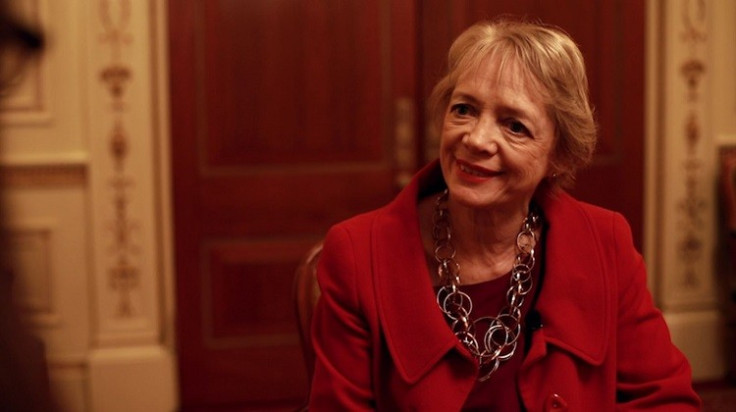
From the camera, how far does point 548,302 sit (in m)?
1.68

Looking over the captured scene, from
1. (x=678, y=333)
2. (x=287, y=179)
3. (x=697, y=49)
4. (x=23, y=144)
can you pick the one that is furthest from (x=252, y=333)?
(x=697, y=49)

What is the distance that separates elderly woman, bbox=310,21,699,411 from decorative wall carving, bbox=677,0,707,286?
2318mm

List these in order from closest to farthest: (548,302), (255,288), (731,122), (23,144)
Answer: (548,302) < (23,144) < (255,288) < (731,122)

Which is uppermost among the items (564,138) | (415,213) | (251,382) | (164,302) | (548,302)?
(564,138)

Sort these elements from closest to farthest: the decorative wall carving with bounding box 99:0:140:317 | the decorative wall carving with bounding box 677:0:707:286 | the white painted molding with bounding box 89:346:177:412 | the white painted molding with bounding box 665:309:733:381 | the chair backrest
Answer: the chair backrest
the decorative wall carving with bounding box 99:0:140:317
the white painted molding with bounding box 89:346:177:412
the decorative wall carving with bounding box 677:0:707:286
the white painted molding with bounding box 665:309:733:381

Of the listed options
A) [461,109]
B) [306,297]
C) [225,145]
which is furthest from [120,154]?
[461,109]

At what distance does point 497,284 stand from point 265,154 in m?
2.06

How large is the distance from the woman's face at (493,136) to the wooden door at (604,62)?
198 centimetres

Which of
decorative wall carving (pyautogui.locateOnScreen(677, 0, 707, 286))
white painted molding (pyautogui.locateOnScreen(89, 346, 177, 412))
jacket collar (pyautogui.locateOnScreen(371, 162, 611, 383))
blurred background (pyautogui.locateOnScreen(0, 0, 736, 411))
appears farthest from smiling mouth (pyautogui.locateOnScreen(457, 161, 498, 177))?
decorative wall carving (pyautogui.locateOnScreen(677, 0, 707, 286))

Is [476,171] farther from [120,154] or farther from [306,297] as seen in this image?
[120,154]

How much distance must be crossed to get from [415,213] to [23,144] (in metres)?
2.19

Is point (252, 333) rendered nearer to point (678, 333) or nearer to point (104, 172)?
point (104, 172)

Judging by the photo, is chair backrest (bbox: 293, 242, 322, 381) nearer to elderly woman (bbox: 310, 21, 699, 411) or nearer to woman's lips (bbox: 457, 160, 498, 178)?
elderly woman (bbox: 310, 21, 699, 411)

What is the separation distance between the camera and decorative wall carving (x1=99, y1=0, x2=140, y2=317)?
345 centimetres
